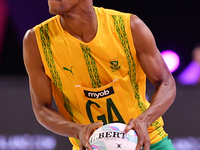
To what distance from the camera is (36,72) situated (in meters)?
2.11

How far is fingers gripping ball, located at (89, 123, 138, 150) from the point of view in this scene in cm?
161

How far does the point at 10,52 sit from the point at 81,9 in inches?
103

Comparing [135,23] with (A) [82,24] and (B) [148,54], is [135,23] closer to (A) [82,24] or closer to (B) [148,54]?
(B) [148,54]

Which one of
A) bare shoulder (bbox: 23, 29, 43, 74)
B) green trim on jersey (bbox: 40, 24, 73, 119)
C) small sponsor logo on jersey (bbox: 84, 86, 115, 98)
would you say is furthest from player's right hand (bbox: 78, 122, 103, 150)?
bare shoulder (bbox: 23, 29, 43, 74)

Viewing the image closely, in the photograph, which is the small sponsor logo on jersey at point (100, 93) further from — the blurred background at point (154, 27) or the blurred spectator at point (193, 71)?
the blurred spectator at point (193, 71)

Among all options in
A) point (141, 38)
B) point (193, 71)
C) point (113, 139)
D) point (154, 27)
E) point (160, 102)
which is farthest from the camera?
point (154, 27)

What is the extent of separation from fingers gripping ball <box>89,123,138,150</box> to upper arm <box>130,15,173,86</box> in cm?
54

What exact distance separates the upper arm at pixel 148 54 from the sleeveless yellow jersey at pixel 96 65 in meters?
0.04

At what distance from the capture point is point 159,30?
4.52 metres

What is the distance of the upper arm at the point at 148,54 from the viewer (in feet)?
6.74

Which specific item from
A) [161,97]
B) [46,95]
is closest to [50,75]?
[46,95]

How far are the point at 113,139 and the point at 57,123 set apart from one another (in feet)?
1.71

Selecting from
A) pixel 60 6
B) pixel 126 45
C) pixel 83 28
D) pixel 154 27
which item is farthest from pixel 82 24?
pixel 154 27

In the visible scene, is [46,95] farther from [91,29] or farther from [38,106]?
[91,29]
